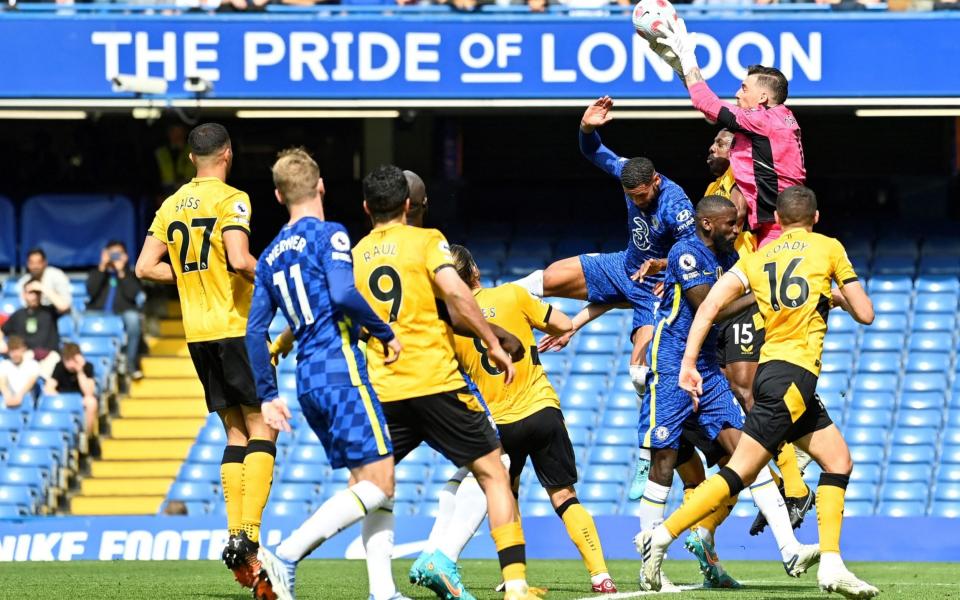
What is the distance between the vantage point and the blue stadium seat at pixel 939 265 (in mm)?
19609

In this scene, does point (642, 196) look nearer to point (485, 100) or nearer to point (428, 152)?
point (485, 100)

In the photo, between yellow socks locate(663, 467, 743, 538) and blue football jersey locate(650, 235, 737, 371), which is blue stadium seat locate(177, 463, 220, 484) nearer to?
blue football jersey locate(650, 235, 737, 371)

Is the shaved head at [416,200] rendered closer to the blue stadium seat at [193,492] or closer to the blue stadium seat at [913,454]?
the blue stadium seat at [193,492]

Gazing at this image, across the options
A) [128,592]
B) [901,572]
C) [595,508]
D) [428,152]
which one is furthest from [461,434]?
[428,152]

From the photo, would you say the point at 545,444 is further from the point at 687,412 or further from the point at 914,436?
the point at 914,436

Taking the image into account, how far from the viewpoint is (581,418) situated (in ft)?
60.6

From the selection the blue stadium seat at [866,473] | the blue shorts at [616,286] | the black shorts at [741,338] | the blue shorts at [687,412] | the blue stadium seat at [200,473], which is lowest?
the blue stadium seat at [200,473]

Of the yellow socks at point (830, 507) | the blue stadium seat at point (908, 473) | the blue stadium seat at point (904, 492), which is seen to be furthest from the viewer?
the blue stadium seat at point (908, 473)

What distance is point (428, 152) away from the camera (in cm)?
2136

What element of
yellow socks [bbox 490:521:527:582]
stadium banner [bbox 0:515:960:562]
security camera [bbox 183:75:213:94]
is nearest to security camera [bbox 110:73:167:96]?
security camera [bbox 183:75:213:94]

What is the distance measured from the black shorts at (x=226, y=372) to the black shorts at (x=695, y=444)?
2.79 meters

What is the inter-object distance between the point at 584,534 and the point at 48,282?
11431 mm

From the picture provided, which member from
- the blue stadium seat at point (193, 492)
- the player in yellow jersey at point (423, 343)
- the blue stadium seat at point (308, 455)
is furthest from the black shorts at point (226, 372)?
the blue stadium seat at point (308, 455)

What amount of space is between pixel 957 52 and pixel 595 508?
6.36 m
